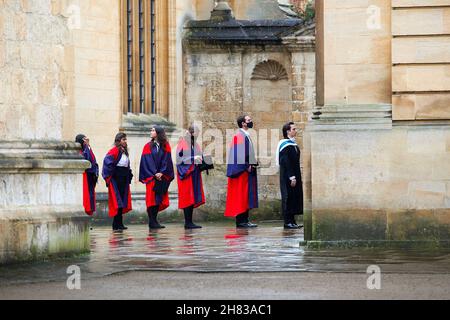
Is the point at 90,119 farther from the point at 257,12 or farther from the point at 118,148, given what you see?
the point at 257,12

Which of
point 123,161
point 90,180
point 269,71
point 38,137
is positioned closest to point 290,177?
point 123,161

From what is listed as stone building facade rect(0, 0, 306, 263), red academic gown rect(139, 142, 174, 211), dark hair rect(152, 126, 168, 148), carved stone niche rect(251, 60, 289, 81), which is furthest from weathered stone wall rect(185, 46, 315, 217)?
stone building facade rect(0, 0, 306, 263)

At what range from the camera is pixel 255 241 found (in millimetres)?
19969

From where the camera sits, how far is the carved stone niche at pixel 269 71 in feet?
101

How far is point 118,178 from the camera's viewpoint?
2539 centimetres

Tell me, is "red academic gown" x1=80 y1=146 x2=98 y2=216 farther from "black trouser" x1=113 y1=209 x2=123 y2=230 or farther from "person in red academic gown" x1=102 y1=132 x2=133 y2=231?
"black trouser" x1=113 y1=209 x2=123 y2=230

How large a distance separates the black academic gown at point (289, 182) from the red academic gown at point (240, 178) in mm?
583

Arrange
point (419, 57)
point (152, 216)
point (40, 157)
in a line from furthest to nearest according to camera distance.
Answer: point (152, 216), point (419, 57), point (40, 157)

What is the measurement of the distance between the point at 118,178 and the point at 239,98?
5.71 m

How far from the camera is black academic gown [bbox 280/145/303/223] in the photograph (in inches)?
966

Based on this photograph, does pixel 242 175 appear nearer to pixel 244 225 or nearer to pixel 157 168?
pixel 244 225

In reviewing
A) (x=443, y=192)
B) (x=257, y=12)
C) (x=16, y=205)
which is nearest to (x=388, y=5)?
(x=443, y=192)

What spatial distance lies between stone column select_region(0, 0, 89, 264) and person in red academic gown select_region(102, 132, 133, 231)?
28.4 feet
